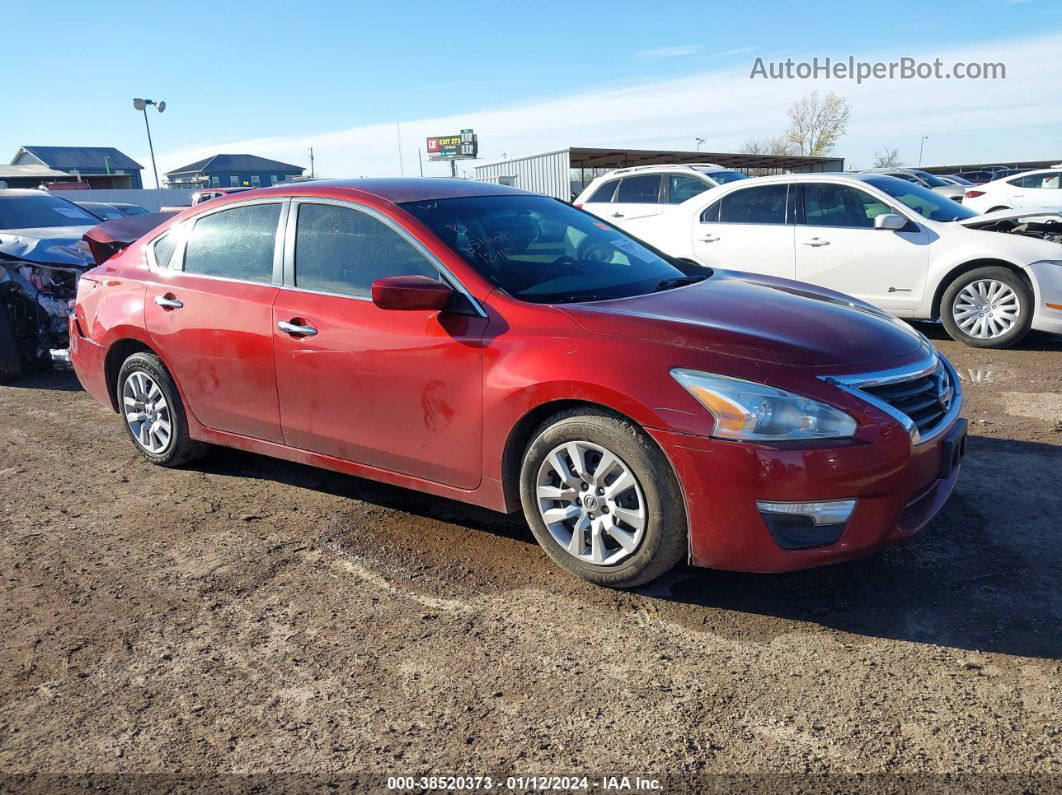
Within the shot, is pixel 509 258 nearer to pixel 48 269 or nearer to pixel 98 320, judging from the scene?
pixel 98 320

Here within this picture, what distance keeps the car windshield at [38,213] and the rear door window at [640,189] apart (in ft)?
21.2

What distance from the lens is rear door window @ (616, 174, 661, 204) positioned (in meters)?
11.6

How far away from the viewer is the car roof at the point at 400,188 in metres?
4.12

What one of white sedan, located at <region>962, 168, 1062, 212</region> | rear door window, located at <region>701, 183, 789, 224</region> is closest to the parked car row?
rear door window, located at <region>701, 183, 789, 224</region>

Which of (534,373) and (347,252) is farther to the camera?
(347,252)

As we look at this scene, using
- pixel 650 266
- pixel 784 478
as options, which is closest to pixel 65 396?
pixel 650 266

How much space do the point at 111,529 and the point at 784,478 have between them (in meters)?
3.25

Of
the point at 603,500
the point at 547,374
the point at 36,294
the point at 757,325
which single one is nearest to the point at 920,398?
the point at 757,325

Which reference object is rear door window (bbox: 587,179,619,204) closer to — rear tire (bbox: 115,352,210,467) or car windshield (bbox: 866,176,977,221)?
car windshield (bbox: 866,176,977,221)

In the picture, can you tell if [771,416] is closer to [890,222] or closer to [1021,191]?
[890,222]

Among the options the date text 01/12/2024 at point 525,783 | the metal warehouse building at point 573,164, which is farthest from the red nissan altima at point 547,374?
the metal warehouse building at point 573,164

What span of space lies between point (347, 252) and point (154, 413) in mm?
1815

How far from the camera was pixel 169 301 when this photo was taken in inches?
183

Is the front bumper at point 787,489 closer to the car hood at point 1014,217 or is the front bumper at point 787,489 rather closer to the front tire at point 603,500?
the front tire at point 603,500
